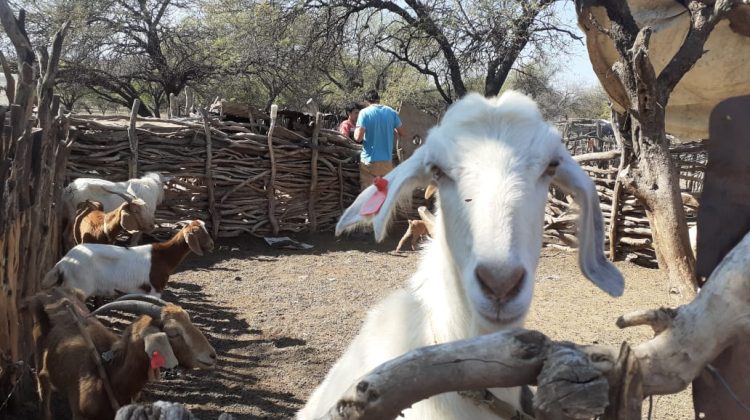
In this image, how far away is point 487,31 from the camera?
15.9 meters

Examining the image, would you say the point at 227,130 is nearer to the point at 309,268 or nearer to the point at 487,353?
the point at 309,268

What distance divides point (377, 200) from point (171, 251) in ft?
17.1

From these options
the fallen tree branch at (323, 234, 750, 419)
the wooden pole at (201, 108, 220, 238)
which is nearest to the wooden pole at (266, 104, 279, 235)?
the wooden pole at (201, 108, 220, 238)

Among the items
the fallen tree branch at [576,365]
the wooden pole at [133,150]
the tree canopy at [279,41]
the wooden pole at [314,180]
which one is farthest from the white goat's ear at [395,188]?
the tree canopy at [279,41]

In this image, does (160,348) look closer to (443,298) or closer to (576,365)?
(443,298)

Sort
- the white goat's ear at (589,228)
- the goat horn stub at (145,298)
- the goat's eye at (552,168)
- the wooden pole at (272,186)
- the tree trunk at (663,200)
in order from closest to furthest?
the goat's eye at (552,168) < the white goat's ear at (589,228) < the tree trunk at (663,200) < the goat horn stub at (145,298) < the wooden pole at (272,186)

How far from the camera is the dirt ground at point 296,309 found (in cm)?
507

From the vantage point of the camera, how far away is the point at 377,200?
2.21m

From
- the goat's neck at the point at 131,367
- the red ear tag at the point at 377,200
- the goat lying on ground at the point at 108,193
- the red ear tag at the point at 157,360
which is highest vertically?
the red ear tag at the point at 377,200

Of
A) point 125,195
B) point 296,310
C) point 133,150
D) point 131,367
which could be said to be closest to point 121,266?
point 125,195

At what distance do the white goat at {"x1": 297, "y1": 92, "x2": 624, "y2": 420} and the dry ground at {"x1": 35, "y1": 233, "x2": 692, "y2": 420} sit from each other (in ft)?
9.19

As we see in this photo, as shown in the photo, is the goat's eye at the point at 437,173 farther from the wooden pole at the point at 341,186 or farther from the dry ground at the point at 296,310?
the wooden pole at the point at 341,186

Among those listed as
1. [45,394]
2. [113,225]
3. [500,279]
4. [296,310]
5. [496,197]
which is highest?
[496,197]

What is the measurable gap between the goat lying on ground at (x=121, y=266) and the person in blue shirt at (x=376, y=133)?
3.85 m
